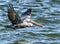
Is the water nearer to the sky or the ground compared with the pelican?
nearer to the ground

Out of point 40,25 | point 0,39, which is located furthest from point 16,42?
point 40,25

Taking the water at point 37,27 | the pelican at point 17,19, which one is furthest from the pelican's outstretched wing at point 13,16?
the water at point 37,27

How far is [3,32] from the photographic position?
18922mm

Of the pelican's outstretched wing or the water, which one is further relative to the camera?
the water

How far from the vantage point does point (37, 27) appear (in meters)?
19.9

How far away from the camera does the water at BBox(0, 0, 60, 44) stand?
1792 cm

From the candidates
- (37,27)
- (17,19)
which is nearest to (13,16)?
(17,19)

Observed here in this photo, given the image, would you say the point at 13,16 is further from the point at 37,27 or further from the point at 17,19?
the point at 37,27

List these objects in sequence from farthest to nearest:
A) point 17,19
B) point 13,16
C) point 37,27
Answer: point 37,27
point 17,19
point 13,16

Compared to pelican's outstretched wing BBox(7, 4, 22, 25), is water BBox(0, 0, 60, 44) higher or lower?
lower

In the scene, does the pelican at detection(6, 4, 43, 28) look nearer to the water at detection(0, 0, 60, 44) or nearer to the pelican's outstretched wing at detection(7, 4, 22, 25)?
the pelican's outstretched wing at detection(7, 4, 22, 25)

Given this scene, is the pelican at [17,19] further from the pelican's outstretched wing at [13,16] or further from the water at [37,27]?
the water at [37,27]

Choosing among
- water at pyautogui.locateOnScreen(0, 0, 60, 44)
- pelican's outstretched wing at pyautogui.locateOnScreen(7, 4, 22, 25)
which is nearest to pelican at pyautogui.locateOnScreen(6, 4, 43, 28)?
pelican's outstretched wing at pyautogui.locateOnScreen(7, 4, 22, 25)

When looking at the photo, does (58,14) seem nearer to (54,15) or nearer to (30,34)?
(54,15)
